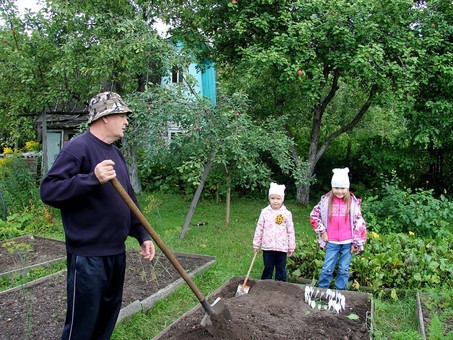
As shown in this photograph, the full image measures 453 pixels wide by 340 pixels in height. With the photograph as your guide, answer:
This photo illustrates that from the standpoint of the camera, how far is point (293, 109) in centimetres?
1147

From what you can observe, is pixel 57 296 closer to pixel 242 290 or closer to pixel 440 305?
pixel 242 290

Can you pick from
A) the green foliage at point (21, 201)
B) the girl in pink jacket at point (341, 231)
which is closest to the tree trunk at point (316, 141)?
the girl in pink jacket at point (341, 231)

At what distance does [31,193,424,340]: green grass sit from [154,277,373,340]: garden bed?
0.21 metres

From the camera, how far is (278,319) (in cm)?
370

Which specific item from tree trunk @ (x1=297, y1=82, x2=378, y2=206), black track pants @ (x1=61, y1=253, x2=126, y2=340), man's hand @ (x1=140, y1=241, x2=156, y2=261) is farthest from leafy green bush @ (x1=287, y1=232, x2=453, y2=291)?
tree trunk @ (x1=297, y1=82, x2=378, y2=206)

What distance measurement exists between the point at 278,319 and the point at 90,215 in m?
1.99

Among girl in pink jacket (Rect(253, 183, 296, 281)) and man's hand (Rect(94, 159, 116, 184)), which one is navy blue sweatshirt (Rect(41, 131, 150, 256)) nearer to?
man's hand (Rect(94, 159, 116, 184))

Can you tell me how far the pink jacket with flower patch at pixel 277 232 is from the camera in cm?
493

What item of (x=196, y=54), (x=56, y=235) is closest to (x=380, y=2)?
(x=196, y=54)

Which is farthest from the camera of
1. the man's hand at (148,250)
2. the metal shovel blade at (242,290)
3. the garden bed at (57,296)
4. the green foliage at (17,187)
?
the green foliage at (17,187)

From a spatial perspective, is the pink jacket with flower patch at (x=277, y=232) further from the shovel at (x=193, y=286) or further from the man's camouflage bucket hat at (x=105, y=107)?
the man's camouflage bucket hat at (x=105, y=107)

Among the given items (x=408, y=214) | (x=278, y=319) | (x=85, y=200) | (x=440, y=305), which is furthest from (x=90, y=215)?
(x=408, y=214)

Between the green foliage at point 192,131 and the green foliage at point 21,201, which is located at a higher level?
the green foliage at point 192,131

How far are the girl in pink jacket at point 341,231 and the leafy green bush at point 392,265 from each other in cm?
28
